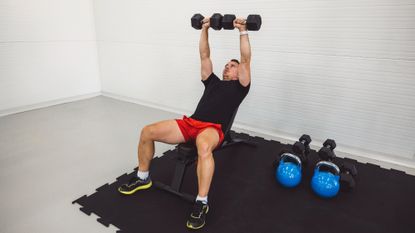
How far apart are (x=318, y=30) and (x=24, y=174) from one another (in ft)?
8.80

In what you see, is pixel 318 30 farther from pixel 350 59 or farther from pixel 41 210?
pixel 41 210

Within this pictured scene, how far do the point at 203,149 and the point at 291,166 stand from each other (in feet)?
2.25

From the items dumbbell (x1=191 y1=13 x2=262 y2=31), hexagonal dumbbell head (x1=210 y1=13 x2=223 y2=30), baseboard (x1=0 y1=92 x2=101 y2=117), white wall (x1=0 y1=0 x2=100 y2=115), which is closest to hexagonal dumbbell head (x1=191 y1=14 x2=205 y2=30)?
dumbbell (x1=191 y1=13 x2=262 y2=31)

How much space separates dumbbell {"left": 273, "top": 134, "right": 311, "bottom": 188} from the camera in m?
1.90

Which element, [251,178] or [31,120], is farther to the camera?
[31,120]

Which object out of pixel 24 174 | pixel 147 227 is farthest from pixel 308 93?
pixel 24 174

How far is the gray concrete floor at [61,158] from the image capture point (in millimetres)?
1659

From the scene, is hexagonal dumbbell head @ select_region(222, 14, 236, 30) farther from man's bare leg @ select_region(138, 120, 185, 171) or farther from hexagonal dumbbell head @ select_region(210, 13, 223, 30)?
man's bare leg @ select_region(138, 120, 185, 171)

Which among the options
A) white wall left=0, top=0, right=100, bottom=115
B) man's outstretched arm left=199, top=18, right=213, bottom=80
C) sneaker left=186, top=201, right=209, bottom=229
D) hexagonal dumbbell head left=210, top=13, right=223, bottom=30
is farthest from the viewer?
white wall left=0, top=0, right=100, bottom=115

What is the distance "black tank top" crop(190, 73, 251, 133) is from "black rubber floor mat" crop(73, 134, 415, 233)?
1.55 ft

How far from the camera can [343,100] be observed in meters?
2.41

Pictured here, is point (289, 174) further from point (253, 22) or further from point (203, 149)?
point (253, 22)

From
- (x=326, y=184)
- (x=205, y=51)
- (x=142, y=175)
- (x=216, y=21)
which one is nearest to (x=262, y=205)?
(x=326, y=184)

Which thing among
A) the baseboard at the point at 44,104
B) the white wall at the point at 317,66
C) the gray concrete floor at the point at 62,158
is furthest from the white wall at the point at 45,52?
the white wall at the point at 317,66
